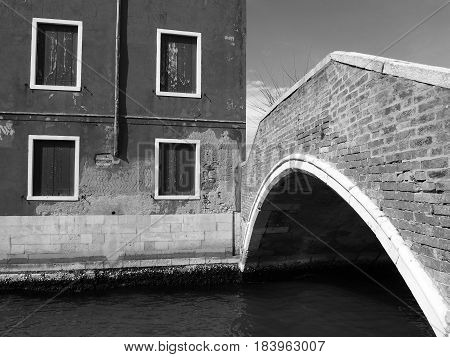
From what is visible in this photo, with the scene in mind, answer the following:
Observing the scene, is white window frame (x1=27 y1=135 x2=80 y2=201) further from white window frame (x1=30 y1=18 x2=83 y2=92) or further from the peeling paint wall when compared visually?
white window frame (x1=30 y1=18 x2=83 y2=92)

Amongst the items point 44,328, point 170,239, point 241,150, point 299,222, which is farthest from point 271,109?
point 44,328

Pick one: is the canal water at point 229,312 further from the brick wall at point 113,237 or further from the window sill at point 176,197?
the window sill at point 176,197

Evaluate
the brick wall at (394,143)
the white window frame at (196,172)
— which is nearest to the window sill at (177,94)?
the white window frame at (196,172)

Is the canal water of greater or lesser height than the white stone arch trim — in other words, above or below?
below

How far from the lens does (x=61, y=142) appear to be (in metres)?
7.35

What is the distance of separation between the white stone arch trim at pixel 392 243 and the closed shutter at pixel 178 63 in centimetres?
432

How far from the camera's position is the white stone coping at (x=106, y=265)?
6.86 m

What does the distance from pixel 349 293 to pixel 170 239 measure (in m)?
4.12

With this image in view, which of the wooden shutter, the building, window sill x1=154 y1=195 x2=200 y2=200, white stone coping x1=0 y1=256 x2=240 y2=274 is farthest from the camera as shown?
window sill x1=154 y1=195 x2=200 y2=200

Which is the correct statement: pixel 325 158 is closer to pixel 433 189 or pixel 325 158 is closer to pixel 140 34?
pixel 433 189

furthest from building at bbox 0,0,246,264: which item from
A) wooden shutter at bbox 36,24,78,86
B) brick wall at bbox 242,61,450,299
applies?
brick wall at bbox 242,61,450,299

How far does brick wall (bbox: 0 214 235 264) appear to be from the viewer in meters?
7.05

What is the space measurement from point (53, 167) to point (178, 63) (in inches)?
147

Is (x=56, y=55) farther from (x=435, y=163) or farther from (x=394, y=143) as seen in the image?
(x=435, y=163)
